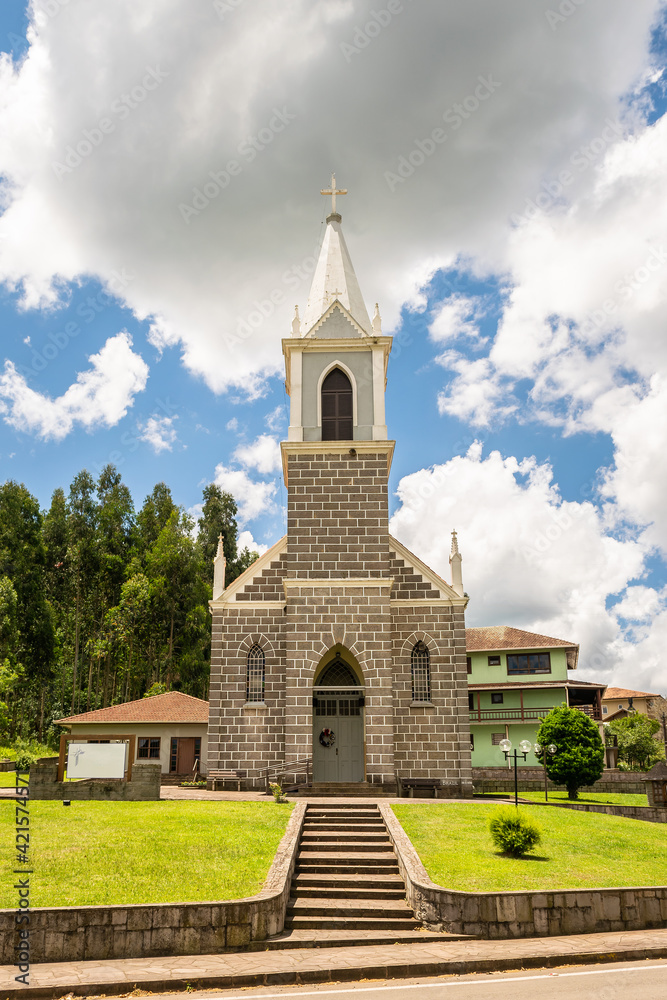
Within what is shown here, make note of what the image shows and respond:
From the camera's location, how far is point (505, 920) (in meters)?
12.3

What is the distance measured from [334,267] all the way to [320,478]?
366 inches

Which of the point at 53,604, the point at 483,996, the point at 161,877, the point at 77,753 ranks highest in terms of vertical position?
the point at 53,604

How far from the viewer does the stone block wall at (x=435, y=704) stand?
2533 cm

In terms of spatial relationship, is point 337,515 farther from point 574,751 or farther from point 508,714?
point 508,714

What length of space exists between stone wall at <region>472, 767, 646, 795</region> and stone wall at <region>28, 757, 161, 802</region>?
1276 cm

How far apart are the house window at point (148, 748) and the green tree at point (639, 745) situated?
32.8 metres

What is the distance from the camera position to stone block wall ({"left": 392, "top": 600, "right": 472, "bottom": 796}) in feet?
83.1

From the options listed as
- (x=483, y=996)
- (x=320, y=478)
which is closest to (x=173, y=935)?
(x=483, y=996)

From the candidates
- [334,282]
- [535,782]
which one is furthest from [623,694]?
[334,282]

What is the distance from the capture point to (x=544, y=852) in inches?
625

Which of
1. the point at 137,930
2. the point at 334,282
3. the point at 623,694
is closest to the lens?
the point at 137,930

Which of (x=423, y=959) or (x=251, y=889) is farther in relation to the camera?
(x=251, y=889)

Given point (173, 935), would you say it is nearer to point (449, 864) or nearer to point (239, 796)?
point (449, 864)

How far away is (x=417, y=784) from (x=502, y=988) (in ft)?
49.5
